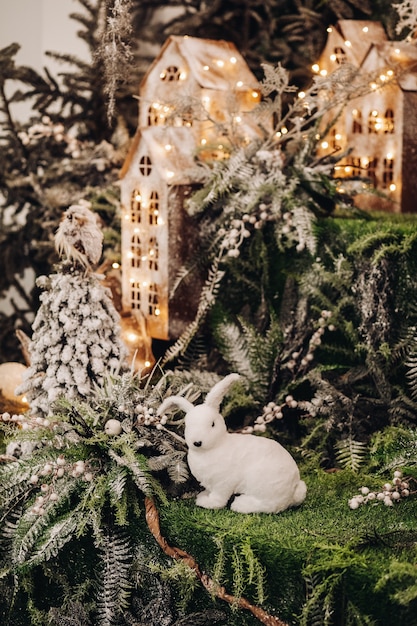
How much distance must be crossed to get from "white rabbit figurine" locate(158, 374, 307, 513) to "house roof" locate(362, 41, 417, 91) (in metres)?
1.52

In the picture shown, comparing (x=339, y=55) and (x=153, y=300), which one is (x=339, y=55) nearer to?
(x=339, y=55)

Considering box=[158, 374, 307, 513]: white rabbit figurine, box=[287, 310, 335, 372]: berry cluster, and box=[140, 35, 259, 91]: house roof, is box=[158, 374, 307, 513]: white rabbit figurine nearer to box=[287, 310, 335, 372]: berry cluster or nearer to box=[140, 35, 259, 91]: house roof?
box=[287, 310, 335, 372]: berry cluster

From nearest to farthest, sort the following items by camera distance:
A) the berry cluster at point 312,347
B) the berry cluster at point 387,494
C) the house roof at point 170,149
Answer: the berry cluster at point 387,494, the berry cluster at point 312,347, the house roof at point 170,149

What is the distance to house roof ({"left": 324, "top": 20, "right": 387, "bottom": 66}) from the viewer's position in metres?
3.85

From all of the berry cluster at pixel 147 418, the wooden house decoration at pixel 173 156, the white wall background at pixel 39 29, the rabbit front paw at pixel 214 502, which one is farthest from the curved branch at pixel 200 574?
the white wall background at pixel 39 29

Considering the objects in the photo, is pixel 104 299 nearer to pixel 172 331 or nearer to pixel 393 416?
pixel 172 331

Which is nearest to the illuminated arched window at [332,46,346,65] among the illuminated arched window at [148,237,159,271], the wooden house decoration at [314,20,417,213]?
the wooden house decoration at [314,20,417,213]

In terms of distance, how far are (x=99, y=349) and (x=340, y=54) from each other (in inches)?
62.8

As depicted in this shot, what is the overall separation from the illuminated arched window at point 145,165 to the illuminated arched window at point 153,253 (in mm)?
254

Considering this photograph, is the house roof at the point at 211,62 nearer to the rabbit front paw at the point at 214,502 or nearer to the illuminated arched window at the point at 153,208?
the illuminated arched window at the point at 153,208

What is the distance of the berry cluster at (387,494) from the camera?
2793 mm

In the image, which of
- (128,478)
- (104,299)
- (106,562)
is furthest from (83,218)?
(106,562)

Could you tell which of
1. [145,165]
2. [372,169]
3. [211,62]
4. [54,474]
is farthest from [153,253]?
[54,474]

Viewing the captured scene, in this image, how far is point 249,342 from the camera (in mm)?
3531
